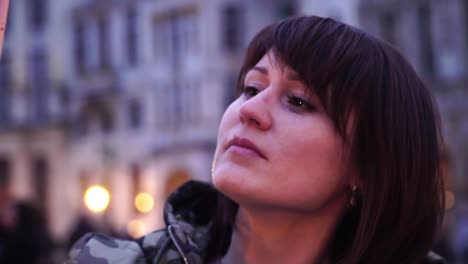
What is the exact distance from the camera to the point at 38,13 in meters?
36.2

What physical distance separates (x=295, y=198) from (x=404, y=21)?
20528 millimetres

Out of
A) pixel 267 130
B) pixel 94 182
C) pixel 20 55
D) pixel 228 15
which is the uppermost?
pixel 267 130

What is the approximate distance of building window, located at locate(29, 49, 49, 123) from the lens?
3556 centimetres

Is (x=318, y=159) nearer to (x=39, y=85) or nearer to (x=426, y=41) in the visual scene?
(x=426, y=41)

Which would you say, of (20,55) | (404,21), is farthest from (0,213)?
(20,55)

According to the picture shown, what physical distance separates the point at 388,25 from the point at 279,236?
21.1 metres

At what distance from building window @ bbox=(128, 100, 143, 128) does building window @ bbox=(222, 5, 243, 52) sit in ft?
17.2

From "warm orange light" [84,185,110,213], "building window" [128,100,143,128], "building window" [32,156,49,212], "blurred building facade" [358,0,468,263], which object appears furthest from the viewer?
"building window" [32,156,49,212]

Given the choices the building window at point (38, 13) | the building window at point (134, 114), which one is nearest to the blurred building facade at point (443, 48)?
the building window at point (134, 114)

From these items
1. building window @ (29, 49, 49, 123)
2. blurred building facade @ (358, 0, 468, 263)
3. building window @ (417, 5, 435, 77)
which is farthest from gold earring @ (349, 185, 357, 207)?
building window @ (29, 49, 49, 123)

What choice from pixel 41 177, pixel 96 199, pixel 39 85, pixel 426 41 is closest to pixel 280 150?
pixel 96 199

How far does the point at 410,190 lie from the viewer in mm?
2062

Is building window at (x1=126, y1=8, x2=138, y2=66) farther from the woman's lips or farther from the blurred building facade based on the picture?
the woman's lips

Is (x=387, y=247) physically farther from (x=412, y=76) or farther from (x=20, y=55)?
(x=20, y=55)
